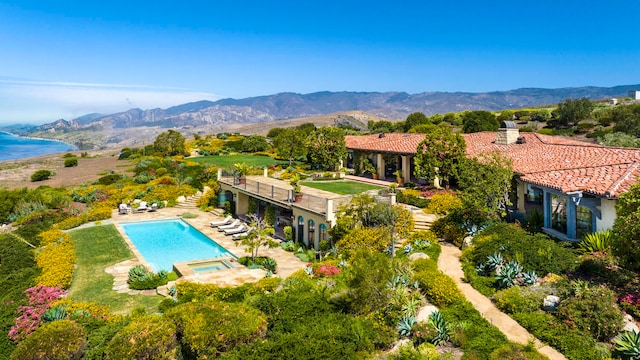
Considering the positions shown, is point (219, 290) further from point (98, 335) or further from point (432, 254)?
point (432, 254)

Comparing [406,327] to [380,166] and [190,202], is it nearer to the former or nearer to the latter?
[380,166]

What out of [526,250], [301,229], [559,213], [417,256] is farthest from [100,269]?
[559,213]

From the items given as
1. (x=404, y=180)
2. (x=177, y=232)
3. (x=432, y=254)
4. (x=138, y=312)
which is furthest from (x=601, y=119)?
(x=138, y=312)

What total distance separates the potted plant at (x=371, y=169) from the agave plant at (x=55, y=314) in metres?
26.4

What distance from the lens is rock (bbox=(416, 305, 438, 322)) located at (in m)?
12.6

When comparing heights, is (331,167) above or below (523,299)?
above

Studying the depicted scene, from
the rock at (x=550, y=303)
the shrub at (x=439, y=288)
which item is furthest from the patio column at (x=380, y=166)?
the rock at (x=550, y=303)

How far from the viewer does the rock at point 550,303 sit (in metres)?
12.5

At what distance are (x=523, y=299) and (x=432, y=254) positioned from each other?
198 inches

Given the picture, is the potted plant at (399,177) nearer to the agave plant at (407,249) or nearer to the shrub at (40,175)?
the agave plant at (407,249)

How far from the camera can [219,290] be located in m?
15.5

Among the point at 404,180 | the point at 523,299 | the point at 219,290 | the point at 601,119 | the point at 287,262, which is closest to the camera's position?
the point at 523,299

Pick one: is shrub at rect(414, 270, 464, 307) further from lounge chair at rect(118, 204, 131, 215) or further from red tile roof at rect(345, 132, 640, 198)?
lounge chair at rect(118, 204, 131, 215)

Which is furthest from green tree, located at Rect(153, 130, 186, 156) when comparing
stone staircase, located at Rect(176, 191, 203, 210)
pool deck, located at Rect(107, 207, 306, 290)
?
pool deck, located at Rect(107, 207, 306, 290)
